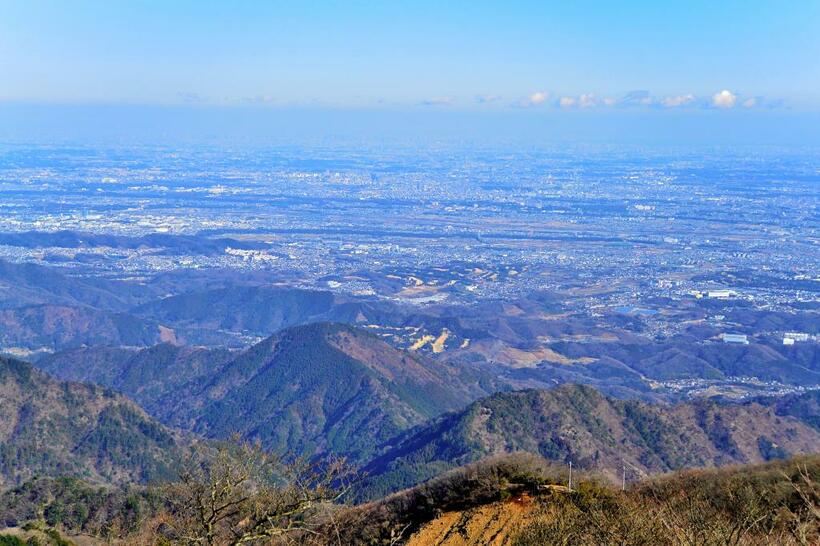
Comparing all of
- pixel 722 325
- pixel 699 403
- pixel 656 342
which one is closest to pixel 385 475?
pixel 699 403

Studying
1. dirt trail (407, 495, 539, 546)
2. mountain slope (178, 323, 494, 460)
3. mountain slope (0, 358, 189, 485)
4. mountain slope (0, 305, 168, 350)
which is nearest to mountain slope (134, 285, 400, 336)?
mountain slope (0, 305, 168, 350)

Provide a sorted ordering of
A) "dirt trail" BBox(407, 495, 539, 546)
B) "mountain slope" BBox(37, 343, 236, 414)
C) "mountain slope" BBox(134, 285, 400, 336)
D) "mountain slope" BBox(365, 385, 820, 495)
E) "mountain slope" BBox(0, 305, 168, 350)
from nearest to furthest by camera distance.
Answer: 1. "dirt trail" BBox(407, 495, 539, 546)
2. "mountain slope" BBox(365, 385, 820, 495)
3. "mountain slope" BBox(37, 343, 236, 414)
4. "mountain slope" BBox(0, 305, 168, 350)
5. "mountain slope" BBox(134, 285, 400, 336)

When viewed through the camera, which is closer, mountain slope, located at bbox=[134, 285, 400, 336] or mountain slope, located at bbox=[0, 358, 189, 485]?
mountain slope, located at bbox=[0, 358, 189, 485]

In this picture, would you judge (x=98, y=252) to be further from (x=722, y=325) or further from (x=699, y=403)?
(x=699, y=403)

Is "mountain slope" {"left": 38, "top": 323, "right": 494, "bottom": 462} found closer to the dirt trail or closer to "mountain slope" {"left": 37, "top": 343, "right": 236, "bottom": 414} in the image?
"mountain slope" {"left": 37, "top": 343, "right": 236, "bottom": 414}

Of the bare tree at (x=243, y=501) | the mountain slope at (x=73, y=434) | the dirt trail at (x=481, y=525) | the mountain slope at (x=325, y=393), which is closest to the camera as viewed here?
the bare tree at (x=243, y=501)

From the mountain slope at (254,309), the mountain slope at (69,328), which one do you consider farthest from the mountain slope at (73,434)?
the mountain slope at (254,309)

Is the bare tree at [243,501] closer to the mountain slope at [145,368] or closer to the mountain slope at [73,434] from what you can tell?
the mountain slope at [73,434]
